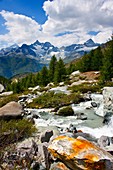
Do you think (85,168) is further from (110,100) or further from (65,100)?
(65,100)

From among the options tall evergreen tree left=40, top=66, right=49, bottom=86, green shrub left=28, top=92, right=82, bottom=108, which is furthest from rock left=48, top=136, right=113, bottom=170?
tall evergreen tree left=40, top=66, right=49, bottom=86

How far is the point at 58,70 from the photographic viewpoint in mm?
68125

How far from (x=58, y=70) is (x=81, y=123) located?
1870 inches

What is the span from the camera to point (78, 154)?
317 inches

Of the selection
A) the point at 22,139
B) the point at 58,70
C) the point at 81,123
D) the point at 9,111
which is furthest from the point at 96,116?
the point at 58,70

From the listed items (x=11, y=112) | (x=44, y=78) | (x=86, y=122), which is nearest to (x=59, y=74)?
(x=44, y=78)

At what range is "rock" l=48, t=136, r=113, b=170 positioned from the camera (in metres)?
7.87

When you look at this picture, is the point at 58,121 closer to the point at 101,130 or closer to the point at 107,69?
the point at 101,130

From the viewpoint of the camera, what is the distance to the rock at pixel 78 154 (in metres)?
7.87

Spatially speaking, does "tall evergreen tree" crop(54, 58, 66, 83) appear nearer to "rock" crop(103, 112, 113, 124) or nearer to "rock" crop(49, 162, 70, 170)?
"rock" crop(103, 112, 113, 124)

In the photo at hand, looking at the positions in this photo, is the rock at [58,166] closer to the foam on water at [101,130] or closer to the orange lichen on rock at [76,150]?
the orange lichen on rock at [76,150]

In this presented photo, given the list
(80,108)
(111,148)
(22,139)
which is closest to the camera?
(111,148)

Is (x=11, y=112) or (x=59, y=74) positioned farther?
(x=59, y=74)

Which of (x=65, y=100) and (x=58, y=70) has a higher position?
(x=58, y=70)
